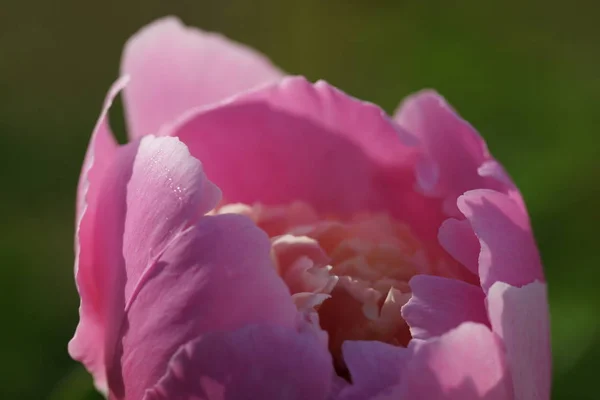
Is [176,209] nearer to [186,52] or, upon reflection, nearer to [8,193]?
[186,52]

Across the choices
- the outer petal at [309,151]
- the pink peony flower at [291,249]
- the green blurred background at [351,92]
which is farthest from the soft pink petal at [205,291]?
the green blurred background at [351,92]

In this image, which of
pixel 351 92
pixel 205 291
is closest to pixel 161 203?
pixel 205 291

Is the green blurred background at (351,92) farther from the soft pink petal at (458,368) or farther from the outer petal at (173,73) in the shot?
the soft pink petal at (458,368)

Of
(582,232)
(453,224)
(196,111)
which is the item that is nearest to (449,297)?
(453,224)

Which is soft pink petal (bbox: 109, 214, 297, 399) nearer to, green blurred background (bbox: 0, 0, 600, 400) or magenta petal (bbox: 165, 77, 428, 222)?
magenta petal (bbox: 165, 77, 428, 222)

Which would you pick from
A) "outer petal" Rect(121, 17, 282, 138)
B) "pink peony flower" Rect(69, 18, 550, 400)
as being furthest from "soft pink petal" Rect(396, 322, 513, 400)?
"outer petal" Rect(121, 17, 282, 138)

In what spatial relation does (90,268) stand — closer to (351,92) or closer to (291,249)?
(291,249)
